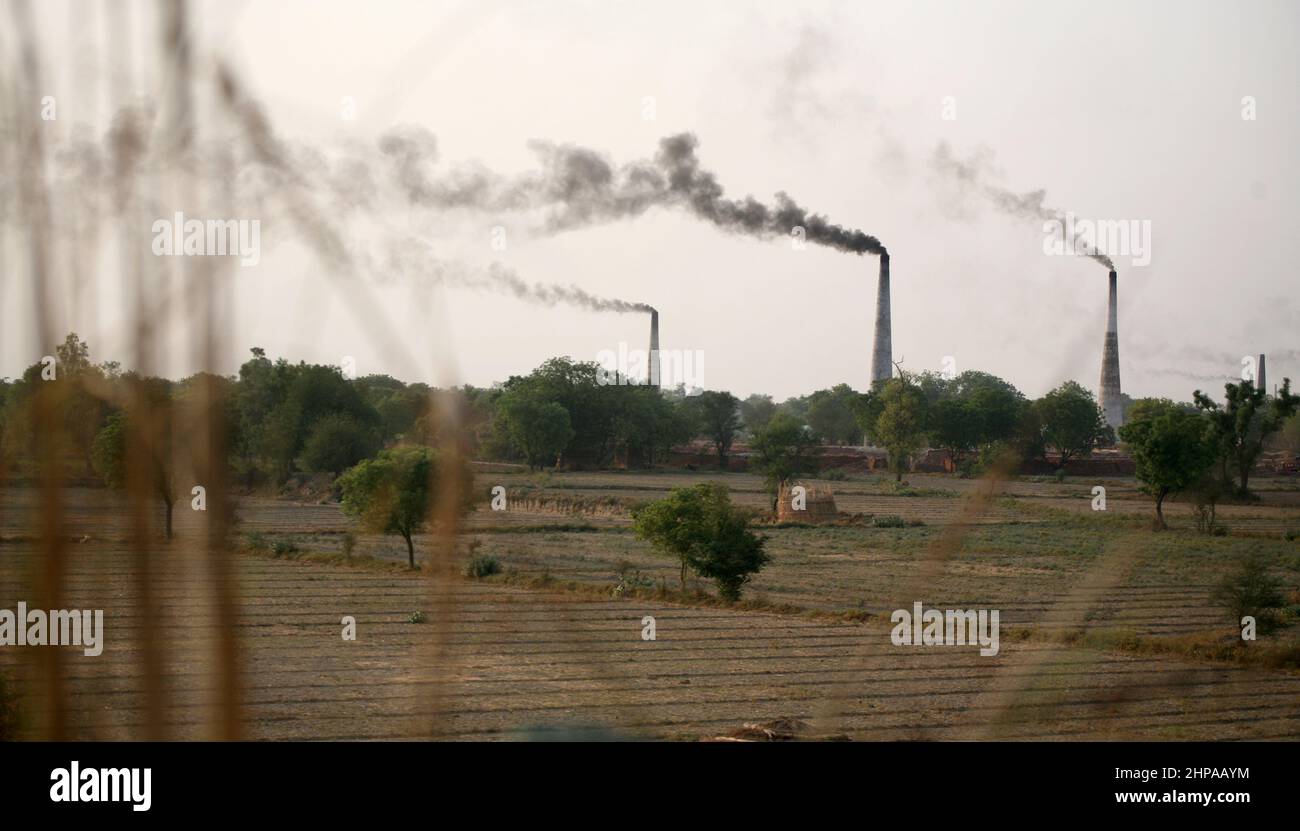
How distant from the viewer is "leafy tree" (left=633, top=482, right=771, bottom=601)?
23.1 m

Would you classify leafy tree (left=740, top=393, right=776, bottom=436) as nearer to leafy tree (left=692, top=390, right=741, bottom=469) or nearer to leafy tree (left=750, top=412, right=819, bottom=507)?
leafy tree (left=692, top=390, right=741, bottom=469)

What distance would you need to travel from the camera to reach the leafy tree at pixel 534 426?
63.7m

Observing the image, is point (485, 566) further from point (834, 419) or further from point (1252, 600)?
point (834, 419)

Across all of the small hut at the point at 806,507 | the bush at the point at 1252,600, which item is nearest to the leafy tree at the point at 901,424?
the small hut at the point at 806,507

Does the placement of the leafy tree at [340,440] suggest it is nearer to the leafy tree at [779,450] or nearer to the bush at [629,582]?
the bush at [629,582]

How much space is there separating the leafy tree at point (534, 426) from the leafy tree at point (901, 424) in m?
18.3

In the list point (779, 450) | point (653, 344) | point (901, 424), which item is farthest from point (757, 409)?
point (779, 450)

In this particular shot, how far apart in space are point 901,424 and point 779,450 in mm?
15099

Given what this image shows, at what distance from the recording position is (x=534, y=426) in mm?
63938

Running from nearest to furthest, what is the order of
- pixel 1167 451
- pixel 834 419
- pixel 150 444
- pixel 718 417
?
pixel 150 444 → pixel 1167 451 → pixel 718 417 → pixel 834 419

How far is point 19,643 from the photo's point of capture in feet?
3.45

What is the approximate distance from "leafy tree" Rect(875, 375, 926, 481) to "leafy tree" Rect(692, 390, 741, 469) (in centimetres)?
1335

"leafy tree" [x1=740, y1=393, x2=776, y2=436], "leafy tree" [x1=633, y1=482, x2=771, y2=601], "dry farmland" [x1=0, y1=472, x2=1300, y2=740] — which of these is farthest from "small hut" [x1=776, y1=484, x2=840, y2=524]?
"leafy tree" [x1=740, y1=393, x2=776, y2=436]

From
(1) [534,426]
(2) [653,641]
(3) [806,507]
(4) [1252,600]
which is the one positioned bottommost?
(2) [653,641]
